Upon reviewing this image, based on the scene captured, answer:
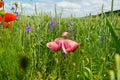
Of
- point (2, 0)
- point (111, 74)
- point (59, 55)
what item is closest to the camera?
point (111, 74)

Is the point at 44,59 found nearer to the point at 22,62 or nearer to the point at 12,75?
the point at 12,75

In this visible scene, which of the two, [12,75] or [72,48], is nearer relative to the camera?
[72,48]

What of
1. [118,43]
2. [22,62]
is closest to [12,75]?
[22,62]

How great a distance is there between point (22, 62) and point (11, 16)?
5.93 ft

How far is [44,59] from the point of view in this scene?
2.40 meters

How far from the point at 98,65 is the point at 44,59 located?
0.61m

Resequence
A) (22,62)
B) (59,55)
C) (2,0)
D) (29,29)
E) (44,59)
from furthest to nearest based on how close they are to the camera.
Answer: (29,29) < (2,0) < (44,59) < (59,55) < (22,62)

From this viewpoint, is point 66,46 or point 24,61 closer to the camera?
point 24,61

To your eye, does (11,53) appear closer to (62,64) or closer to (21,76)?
(21,76)

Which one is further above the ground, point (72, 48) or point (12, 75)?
point (72, 48)

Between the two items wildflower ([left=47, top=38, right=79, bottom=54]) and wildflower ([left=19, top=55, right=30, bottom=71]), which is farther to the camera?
wildflower ([left=47, top=38, right=79, bottom=54])

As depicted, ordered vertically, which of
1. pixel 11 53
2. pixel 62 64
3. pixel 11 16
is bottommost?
pixel 62 64

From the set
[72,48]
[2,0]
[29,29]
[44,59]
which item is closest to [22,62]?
[72,48]

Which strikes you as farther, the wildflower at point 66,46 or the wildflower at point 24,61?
the wildflower at point 66,46
